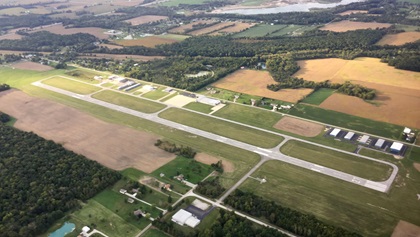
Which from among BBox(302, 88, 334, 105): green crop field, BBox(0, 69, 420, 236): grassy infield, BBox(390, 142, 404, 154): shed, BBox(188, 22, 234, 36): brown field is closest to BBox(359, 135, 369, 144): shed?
BBox(0, 69, 420, 236): grassy infield

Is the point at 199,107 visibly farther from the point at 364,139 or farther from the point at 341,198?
the point at 341,198

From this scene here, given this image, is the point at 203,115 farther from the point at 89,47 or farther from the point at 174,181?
the point at 89,47

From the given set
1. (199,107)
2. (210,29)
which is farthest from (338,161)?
(210,29)

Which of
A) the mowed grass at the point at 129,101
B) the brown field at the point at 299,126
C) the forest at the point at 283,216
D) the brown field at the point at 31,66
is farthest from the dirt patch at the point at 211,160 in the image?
the brown field at the point at 31,66

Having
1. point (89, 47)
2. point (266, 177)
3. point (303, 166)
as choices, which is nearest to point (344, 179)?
point (303, 166)

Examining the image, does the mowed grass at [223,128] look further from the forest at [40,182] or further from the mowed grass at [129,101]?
the forest at [40,182]

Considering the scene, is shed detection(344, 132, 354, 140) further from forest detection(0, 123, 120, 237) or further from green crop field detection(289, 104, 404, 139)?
forest detection(0, 123, 120, 237)
